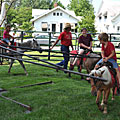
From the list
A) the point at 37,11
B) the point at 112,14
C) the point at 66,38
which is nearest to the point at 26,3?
the point at 37,11

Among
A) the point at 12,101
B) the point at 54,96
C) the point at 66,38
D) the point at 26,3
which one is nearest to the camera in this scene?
the point at 12,101

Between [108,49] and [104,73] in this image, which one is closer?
[104,73]

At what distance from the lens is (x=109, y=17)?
53562 mm

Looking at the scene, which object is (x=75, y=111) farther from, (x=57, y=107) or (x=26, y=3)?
(x=26, y=3)

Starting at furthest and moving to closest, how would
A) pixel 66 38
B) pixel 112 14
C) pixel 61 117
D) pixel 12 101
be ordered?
pixel 112 14 → pixel 66 38 → pixel 12 101 → pixel 61 117

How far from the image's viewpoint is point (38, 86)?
7.78 meters

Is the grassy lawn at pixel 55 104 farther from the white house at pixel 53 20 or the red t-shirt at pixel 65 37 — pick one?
the white house at pixel 53 20

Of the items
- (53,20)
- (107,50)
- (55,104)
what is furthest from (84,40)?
(53,20)

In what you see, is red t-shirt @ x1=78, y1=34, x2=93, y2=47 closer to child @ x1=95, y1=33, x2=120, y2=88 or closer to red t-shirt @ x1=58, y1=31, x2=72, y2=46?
red t-shirt @ x1=58, y1=31, x2=72, y2=46

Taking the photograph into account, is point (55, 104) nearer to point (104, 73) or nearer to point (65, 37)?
point (104, 73)

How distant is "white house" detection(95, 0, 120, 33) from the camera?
51.4 meters

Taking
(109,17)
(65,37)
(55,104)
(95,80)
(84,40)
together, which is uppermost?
(109,17)

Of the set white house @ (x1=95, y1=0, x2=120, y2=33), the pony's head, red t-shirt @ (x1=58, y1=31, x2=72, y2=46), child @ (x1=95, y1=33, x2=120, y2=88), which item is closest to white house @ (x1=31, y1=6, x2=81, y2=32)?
white house @ (x1=95, y1=0, x2=120, y2=33)

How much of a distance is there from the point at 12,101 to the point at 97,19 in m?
57.0
